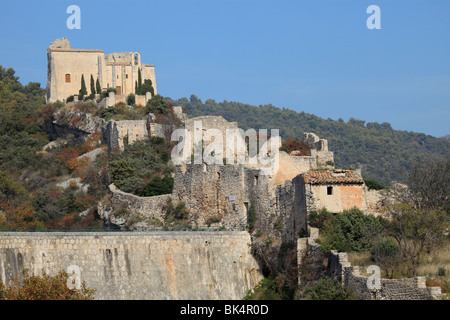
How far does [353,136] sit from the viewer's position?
398 feet

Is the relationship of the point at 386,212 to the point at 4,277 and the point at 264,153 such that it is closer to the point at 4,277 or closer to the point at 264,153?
the point at 264,153

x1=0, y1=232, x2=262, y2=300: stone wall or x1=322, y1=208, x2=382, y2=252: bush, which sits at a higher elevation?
x1=322, y1=208, x2=382, y2=252: bush

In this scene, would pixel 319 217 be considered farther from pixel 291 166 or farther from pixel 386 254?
pixel 291 166

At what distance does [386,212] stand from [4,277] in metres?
16.2

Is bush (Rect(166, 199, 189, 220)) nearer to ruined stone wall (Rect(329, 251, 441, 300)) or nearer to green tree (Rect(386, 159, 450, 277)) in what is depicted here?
green tree (Rect(386, 159, 450, 277))

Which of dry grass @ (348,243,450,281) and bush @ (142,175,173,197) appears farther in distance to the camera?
bush @ (142,175,173,197)

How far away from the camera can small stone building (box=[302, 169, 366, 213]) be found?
37.4m

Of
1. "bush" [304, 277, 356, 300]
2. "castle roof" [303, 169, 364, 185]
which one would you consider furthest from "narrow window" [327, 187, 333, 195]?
"bush" [304, 277, 356, 300]

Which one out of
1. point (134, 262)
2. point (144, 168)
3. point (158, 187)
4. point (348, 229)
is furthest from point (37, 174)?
point (348, 229)

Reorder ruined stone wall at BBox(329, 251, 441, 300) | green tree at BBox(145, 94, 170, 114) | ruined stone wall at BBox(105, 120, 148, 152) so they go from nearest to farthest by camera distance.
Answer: ruined stone wall at BBox(329, 251, 441, 300)
ruined stone wall at BBox(105, 120, 148, 152)
green tree at BBox(145, 94, 170, 114)

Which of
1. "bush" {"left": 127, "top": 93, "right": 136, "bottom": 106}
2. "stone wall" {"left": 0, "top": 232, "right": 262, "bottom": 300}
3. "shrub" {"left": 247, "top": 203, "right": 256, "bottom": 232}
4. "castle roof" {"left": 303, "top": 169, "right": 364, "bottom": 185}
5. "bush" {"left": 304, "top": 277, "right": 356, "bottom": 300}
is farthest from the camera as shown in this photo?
"bush" {"left": 127, "top": 93, "right": 136, "bottom": 106}

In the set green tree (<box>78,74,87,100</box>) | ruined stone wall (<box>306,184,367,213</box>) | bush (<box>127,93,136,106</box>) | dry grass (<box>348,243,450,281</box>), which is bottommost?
dry grass (<box>348,243,450,281</box>)

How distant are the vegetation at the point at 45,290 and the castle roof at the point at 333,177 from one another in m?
9.97

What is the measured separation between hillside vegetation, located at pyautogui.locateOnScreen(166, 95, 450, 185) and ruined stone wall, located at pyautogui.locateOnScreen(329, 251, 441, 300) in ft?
209
